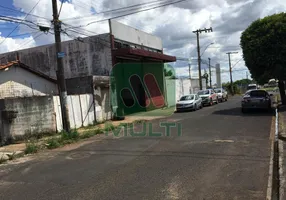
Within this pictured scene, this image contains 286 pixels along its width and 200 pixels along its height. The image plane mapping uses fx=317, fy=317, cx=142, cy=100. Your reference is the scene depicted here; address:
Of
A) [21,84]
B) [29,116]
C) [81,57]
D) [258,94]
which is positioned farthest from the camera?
[81,57]

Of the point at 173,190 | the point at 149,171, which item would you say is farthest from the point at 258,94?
the point at 173,190

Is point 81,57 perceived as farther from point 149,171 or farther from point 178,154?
point 149,171

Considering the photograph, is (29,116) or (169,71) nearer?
(29,116)

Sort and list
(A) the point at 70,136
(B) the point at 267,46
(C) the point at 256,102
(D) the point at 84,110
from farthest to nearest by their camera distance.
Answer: (C) the point at 256,102 → (B) the point at 267,46 → (D) the point at 84,110 → (A) the point at 70,136

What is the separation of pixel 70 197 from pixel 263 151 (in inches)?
231

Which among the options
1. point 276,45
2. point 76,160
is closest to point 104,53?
point 276,45

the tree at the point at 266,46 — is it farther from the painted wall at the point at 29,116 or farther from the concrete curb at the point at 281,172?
the painted wall at the point at 29,116

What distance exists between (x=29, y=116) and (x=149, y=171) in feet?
29.6

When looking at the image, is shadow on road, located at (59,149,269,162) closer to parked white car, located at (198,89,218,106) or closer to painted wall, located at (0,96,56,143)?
painted wall, located at (0,96,56,143)

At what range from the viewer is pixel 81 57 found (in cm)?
2478

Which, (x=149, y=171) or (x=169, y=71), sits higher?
(x=169, y=71)

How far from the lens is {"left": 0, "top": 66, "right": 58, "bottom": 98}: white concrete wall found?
17438 millimetres

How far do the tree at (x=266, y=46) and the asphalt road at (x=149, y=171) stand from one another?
34.0 ft

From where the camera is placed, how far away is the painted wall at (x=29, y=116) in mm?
13461
